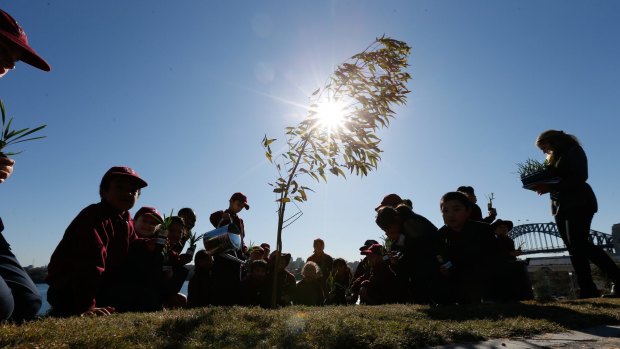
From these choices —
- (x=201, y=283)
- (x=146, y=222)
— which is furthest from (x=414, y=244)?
(x=146, y=222)

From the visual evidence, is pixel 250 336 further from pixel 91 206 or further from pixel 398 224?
pixel 398 224

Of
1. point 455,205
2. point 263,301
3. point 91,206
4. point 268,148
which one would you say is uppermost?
point 268,148

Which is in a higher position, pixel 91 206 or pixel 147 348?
pixel 91 206

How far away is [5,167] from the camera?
7.59 ft

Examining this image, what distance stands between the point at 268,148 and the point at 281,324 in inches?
83.0

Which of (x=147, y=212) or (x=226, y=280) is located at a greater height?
(x=147, y=212)

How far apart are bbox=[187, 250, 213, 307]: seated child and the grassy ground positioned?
10.7 feet

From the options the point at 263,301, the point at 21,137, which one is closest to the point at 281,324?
the point at 21,137

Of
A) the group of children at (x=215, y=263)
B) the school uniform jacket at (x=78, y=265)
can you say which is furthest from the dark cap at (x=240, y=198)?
the school uniform jacket at (x=78, y=265)

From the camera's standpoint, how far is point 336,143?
425 cm

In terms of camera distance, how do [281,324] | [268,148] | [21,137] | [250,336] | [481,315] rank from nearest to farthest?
[250,336]
[281,324]
[21,137]
[481,315]
[268,148]

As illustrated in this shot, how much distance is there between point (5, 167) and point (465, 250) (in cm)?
510

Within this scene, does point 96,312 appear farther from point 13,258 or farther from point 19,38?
point 19,38

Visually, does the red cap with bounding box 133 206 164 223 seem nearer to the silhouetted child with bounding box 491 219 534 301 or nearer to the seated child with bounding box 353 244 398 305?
the seated child with bounding box 353 244 398 305
